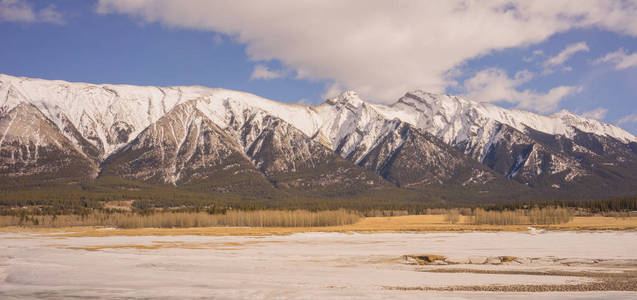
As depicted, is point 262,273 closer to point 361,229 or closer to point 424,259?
point 424,259

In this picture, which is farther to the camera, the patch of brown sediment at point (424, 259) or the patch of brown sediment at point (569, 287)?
the patch of brown sediment at point (424, 259)

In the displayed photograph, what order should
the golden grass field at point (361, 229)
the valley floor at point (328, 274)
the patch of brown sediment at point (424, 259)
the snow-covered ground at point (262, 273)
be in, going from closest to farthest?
the valley floor at point (328, 274) → the snow-covered ground at point (262, 273) → the patch of brown sediment at point (424, 259) → the golden grass field at point (361, 229)

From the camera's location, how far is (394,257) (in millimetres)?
59719

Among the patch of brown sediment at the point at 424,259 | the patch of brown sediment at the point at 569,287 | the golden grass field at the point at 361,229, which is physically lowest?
the golden grass field at the point at 361,229

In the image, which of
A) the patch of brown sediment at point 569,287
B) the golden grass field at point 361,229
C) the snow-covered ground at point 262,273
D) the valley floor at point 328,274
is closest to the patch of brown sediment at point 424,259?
the valley floor at point 328,274

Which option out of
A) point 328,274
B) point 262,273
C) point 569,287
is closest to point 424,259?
point 328,274

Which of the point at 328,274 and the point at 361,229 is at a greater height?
the point at 328,274

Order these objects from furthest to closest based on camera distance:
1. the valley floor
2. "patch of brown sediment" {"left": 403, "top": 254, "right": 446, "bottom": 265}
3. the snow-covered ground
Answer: "patch of brown sediment" {"left": 403, "top": 254, "right": 446, "bottom": 265}
the snow-covered ground
the valley floor

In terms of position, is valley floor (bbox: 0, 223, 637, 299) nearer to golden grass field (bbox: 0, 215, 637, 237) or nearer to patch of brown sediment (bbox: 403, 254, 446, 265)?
patch of brown sediment (bbox: 403, 254, 446, 265)

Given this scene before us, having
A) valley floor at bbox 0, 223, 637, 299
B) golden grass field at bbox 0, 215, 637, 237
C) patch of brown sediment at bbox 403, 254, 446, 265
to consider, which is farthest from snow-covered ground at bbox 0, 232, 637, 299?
golden grass field at bbox 0, 215, 637, 237

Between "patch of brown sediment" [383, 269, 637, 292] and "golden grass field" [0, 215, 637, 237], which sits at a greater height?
"patch of brown sediment" [383, 269, 637, 292]

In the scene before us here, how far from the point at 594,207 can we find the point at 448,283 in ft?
542

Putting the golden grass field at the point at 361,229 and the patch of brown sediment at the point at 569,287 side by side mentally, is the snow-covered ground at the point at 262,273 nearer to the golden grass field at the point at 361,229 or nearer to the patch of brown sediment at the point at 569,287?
the patch of brown sediment at the point at 569,287

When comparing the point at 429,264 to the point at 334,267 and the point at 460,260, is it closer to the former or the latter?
the point at 460,260
